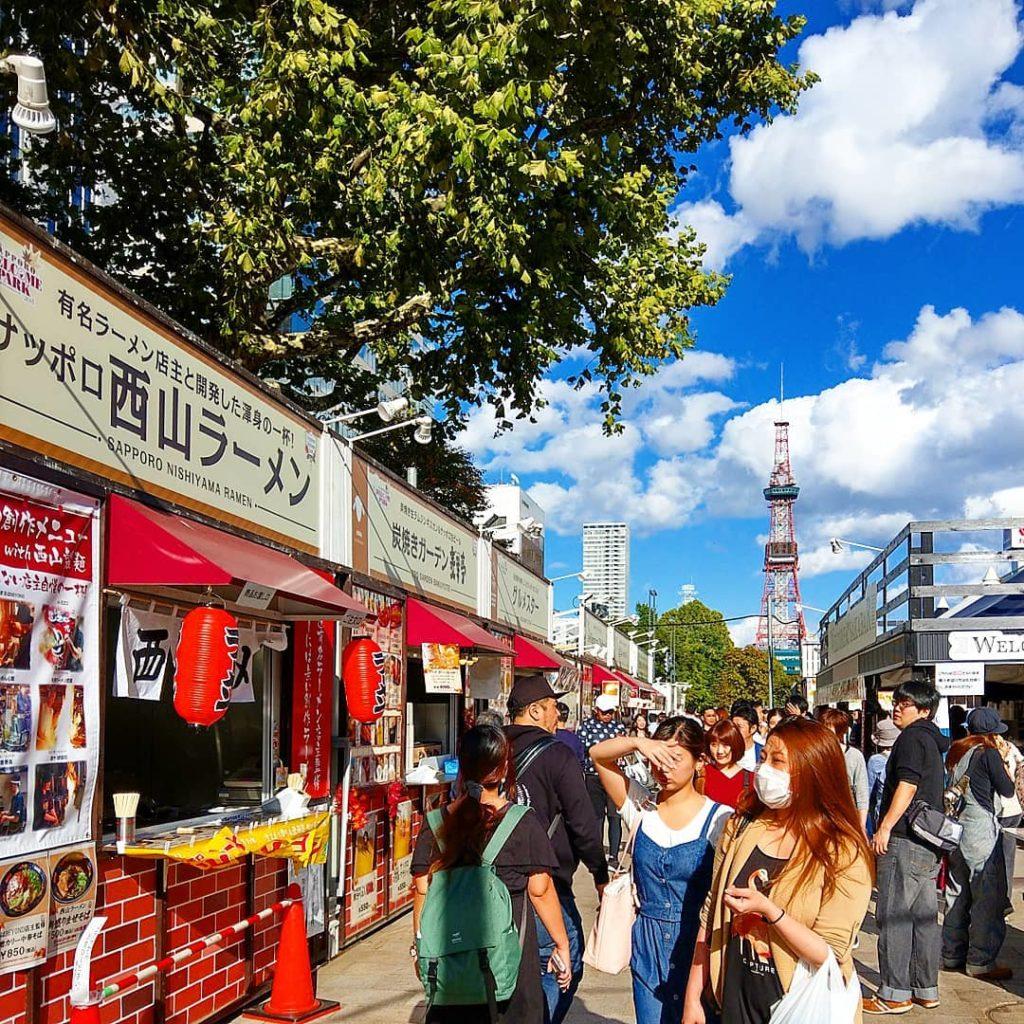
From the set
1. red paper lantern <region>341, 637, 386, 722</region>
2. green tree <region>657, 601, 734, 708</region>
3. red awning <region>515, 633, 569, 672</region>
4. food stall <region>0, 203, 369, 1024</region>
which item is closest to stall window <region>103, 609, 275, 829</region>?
food stall <region>0, 203, 369, 1024</region>

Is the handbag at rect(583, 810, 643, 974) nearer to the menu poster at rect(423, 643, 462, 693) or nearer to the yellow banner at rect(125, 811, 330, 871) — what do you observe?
the yellow banner at rect(125, 811, 330, 871)

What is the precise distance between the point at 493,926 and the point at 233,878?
3590 mm

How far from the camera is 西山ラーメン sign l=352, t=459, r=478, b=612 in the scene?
10.8 metres

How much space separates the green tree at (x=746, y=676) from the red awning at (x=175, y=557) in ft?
356

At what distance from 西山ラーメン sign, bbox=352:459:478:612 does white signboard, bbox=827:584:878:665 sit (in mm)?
11472

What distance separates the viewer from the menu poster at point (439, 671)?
1170cm

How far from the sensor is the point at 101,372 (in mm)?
6012

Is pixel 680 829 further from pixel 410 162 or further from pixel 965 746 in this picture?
pixel 410 162

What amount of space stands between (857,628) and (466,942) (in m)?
25.5

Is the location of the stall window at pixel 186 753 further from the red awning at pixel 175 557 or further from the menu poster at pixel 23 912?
the menu poster at pixel 23 912

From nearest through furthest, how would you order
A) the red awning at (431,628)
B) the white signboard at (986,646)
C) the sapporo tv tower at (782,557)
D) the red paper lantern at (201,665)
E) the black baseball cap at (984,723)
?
the red paper lantern at (201,665)
the black baseball cap at (984,723)
the red awning at (431,628)
the white signboard at (986,646)
the sapporo tv tower at (782,557)

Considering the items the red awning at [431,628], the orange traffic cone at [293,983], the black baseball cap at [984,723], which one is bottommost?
the orange traffic cone at [293,983]

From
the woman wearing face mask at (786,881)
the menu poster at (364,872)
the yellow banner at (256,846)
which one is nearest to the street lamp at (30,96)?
the yellow banner at (256,846)

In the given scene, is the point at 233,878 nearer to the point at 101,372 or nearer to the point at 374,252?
the point at 101,372
